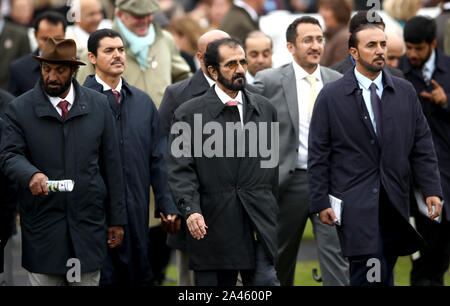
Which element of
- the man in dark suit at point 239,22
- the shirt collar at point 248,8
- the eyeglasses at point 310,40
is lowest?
the eyeglasses at point 310,40

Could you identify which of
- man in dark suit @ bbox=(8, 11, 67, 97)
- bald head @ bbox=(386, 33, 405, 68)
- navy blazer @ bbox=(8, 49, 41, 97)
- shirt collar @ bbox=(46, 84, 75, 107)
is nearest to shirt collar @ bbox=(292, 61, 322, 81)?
bald head @ bbox=(386, 33, 405, 68)

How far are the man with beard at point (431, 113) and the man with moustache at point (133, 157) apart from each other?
266 cm

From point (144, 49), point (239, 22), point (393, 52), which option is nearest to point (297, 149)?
point (393, 52)

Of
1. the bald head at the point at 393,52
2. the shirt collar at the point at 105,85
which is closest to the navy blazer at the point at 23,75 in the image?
the shirt collar at the point at 105,85

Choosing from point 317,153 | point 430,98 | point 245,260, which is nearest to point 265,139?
point 317,153

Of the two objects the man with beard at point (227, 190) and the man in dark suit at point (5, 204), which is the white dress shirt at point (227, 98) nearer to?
the man with beard at point (227, 190)

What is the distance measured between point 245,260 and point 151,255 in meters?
2.66

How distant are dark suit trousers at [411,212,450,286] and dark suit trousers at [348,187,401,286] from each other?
199cm

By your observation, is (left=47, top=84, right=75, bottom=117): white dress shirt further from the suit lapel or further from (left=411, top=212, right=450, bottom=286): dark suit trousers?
(left=411, top=212, right=450, bottom=286): dark suit trousers

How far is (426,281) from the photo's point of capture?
9945 mm

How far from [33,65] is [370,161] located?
405 centimetres

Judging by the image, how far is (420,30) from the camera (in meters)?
9.98

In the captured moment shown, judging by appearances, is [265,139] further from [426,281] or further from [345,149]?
[426,281]

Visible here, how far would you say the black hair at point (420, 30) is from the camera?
9.96 metres
